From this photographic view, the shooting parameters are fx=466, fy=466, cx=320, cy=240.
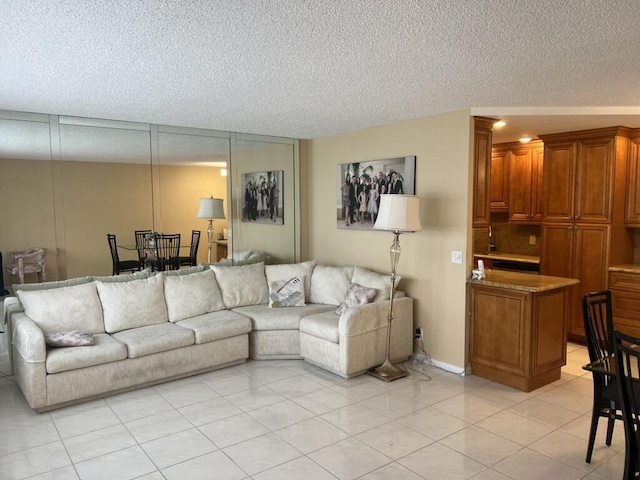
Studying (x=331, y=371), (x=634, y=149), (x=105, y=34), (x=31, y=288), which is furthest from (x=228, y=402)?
(x=634, y=149)

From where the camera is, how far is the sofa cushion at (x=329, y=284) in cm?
526

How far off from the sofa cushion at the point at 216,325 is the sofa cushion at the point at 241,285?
14.5 inches

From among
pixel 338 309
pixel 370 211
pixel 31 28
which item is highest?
pixel 31 28

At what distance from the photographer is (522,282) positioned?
4172 millimetres

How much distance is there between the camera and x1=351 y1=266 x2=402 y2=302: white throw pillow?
475cm

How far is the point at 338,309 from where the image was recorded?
4.92 metres

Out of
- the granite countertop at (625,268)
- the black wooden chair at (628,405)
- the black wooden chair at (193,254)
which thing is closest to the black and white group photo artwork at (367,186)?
the black wooden chair at (193,254)

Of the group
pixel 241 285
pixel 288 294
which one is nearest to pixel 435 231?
pixel 288 294

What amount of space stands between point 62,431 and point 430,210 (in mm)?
3613

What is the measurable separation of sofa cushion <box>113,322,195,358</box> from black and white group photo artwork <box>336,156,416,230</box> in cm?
229

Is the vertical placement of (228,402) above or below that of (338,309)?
below

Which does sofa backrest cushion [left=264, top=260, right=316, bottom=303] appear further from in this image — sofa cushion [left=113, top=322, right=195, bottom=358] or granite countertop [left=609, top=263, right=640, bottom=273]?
granite countertop [left=609, top=263, right=640, bottom=273]

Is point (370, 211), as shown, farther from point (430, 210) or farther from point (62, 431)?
point (62, 431)

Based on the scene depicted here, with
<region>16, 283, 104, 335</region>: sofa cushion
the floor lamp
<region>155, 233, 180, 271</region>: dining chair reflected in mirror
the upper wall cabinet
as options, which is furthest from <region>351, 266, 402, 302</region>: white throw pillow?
<region>16, 283, 104, 335</region>: sofa cushion
